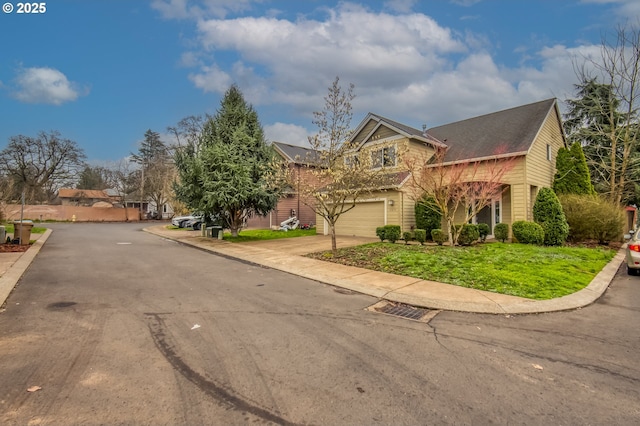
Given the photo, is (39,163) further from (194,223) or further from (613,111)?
(613,111)

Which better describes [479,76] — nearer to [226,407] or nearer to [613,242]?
[613,242]

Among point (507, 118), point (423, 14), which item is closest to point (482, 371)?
point (423, 14)

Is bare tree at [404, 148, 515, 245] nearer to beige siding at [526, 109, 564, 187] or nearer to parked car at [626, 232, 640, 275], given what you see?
beige siding at [526, 109, 564, 187]

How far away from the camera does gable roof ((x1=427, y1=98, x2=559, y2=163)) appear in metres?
15.0

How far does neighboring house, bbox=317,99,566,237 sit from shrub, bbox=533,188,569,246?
90 centimetres

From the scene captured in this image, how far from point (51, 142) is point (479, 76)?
52069mm

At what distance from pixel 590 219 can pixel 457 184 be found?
22.1 feet

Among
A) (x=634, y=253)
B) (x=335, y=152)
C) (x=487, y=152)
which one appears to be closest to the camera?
(x=634, y=253)

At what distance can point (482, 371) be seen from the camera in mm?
3387

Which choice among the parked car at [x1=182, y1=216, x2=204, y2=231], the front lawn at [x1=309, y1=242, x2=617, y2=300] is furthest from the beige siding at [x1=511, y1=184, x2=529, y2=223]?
the parked car at [x1=182, y1=216, x2=204, y2=231]

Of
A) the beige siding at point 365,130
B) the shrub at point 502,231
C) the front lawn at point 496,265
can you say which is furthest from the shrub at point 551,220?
the beige siding at point 365,130

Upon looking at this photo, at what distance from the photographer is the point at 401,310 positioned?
568 centimetres

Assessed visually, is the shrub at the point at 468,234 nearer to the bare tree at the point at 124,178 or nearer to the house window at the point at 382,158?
the house window at the point at 382,158

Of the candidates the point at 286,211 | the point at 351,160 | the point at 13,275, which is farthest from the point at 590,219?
the point at 13,275
